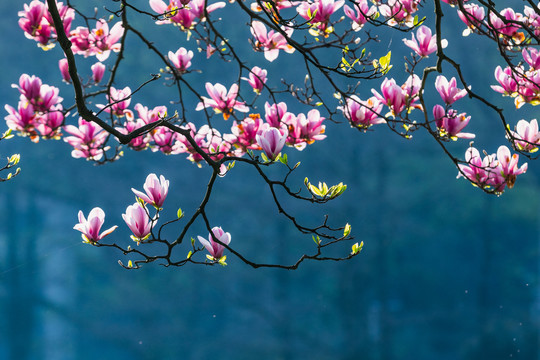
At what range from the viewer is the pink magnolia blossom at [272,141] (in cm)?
130

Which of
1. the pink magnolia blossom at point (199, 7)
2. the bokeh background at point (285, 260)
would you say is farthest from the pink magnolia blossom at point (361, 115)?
the bokeh background at point (285, 260)

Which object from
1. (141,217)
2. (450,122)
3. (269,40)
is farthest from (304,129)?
(141,217)

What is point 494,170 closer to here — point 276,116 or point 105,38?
point 276,116

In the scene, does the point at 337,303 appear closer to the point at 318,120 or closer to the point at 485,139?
the point at 485,139

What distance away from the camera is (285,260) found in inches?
243

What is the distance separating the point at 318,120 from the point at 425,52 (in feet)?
1.14

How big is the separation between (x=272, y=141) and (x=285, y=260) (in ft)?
16.2

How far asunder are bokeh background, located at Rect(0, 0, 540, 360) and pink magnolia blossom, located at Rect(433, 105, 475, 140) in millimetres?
4524

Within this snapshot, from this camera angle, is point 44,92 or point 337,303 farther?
point 337,303

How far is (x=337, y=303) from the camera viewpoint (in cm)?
627

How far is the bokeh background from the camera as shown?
5992mm

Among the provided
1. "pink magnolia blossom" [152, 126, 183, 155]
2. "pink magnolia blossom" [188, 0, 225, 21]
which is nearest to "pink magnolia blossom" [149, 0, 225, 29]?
"pink magnolia blossom" [188, 0, 225, 21]

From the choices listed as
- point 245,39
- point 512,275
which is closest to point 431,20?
point 245,39

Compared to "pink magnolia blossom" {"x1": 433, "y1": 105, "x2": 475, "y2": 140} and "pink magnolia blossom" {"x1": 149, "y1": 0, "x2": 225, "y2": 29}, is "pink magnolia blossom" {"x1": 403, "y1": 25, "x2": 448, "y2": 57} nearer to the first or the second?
"pink magnolia blossom" {"x1": 433, "y1": 105, "x2": 475, "y2": 140}
